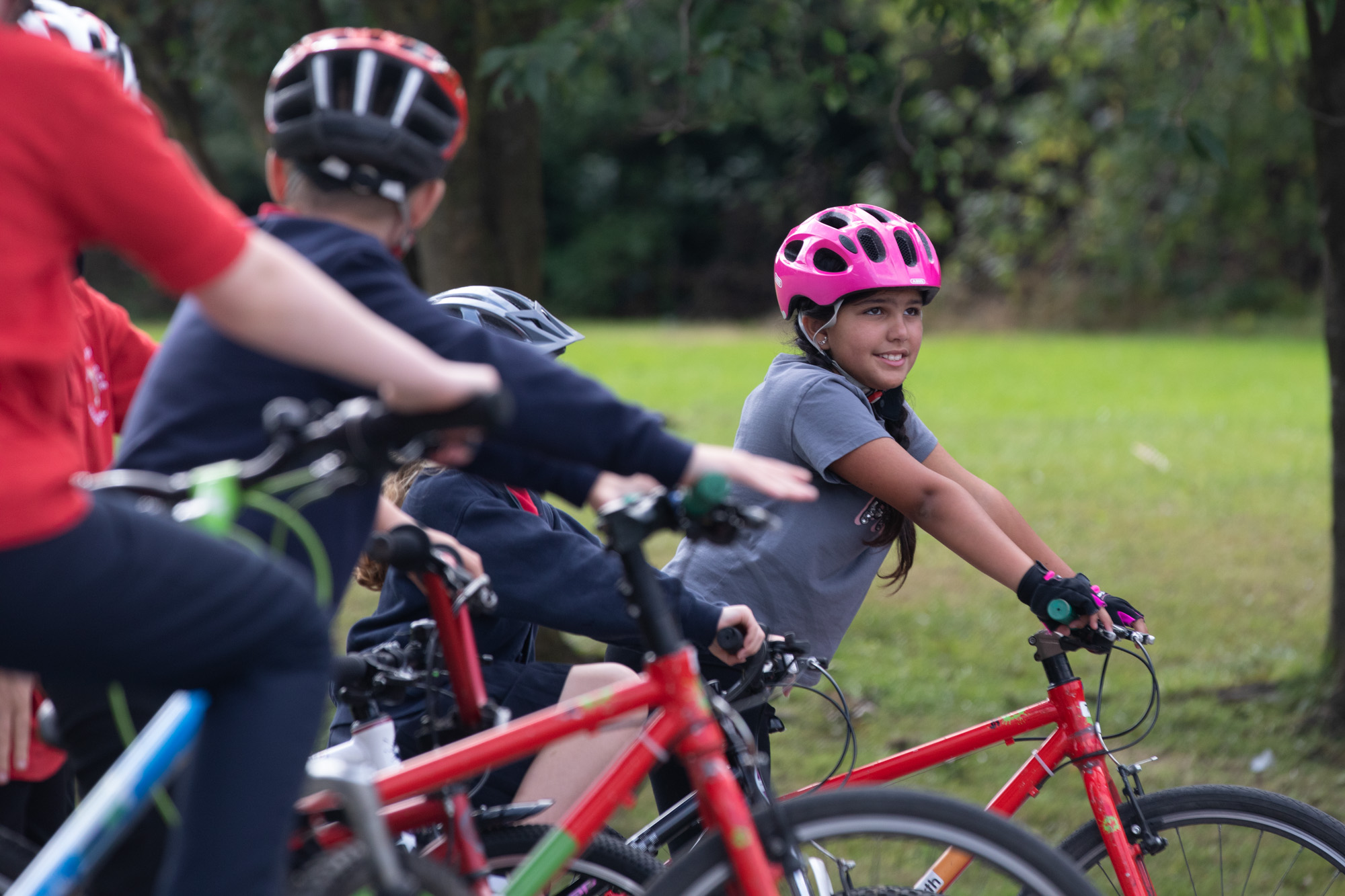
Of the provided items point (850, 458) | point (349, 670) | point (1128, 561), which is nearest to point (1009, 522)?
point (850, 458)

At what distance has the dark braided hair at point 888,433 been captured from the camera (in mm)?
3129

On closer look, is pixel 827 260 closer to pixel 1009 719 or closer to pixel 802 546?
pixel 802 546

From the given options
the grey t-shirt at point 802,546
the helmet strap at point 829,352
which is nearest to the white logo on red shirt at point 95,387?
the grey t-shirt at point 802,546

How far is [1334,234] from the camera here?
16.7 feet

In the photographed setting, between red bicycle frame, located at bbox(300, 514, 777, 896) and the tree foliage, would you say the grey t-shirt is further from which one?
the tree foliage

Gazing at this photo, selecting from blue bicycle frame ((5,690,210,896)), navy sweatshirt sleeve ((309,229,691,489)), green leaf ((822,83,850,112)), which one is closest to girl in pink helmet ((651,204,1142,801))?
navy sweatshirt sleeve ((309,229,691,489))

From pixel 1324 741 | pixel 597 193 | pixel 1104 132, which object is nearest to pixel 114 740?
pixel 1324 741

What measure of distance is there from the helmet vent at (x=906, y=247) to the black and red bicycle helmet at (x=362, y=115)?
1.44m

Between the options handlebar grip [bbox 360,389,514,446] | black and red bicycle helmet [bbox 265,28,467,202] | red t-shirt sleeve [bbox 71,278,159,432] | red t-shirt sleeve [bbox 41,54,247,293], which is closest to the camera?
red t-shirt sleeve [bbox 41,54,247,293]

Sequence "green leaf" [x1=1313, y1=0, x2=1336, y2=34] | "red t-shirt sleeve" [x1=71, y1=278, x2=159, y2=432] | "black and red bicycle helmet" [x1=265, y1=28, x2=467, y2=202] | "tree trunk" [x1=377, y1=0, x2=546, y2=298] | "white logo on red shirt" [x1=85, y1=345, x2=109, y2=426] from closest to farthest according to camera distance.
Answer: "black and red bicycle helmet" [x1=265, y1=28, x2=467, y2=202] → "white logo on red shirt" [x1=85, y1=345, x2=109, y2=426] → "red t-shirt sleeve" [x1=71, y1=278, x2=159, y2=432] → "green leaf" [x1=1313, y1=0, x2=1336, y2=34] → "tree trunk" [x1=377, y1=0, x2=546, y2=298]

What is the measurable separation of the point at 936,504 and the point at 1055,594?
1.06 ft

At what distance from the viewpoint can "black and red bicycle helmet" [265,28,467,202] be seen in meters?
1.99

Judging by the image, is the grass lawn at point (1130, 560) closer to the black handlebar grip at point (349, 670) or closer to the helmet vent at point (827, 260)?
the helmet vent at point (827, 260)

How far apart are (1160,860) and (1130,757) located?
1.97 meters
